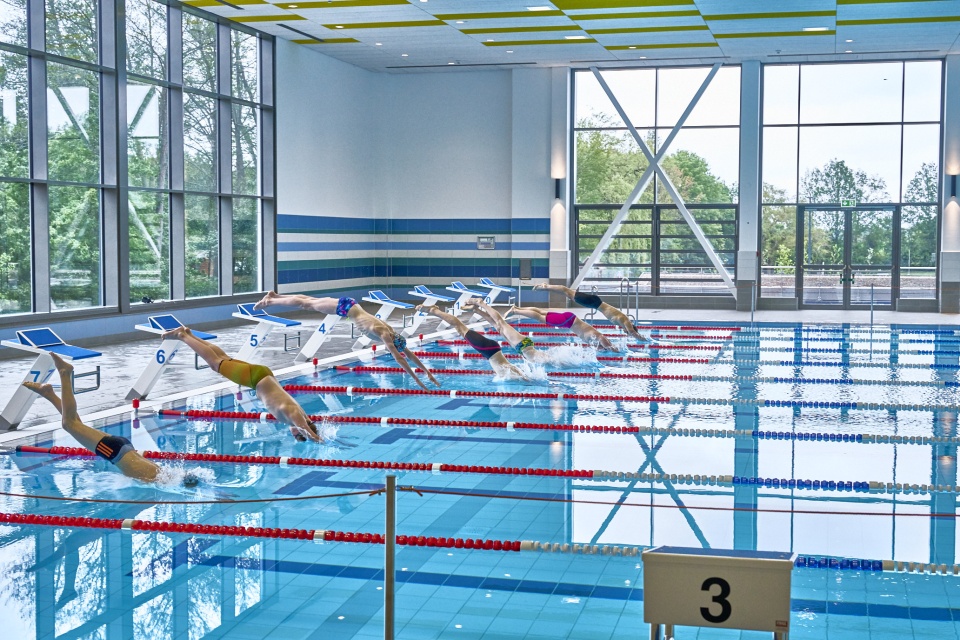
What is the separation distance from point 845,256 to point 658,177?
3.56 meters

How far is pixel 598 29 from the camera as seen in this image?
49.6 feet

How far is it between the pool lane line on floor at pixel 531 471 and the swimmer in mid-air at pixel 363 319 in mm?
1498

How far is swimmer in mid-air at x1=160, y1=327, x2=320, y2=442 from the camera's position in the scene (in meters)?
6.04

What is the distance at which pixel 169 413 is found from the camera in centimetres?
781

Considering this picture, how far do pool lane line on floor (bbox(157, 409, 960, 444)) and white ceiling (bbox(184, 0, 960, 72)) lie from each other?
712 centimetres

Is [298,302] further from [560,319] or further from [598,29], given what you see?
[598,29]

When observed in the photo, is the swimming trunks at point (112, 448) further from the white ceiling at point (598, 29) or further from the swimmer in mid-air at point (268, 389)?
the white ceiling at point (598, 29)

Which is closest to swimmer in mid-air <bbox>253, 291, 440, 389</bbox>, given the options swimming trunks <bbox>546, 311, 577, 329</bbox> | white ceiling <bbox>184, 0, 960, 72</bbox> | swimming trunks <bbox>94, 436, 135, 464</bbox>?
swimming trunks <bbox>546, 311, 577, 329</bbox>

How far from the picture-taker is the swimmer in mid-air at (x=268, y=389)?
6.04 meters

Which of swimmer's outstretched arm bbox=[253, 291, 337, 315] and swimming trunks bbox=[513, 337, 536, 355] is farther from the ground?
swimmer's outstretched arm bbox=[253, 291, 337, 315]

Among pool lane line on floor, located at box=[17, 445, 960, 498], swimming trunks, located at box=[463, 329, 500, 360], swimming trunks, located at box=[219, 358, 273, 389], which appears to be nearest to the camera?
pool lane line on floor, located at box=[17, 445, 960, 498]

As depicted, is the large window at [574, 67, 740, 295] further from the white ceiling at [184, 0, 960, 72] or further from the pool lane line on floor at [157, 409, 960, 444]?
the pool lane line on floor at [157, 409, 960, 444]

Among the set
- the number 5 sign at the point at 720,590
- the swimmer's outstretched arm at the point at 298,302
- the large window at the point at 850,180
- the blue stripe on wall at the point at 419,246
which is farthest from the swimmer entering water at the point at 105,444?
the large window at the point at 850,180

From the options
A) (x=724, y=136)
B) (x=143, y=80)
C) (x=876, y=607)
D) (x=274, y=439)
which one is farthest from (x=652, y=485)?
(x=724, y=136)
